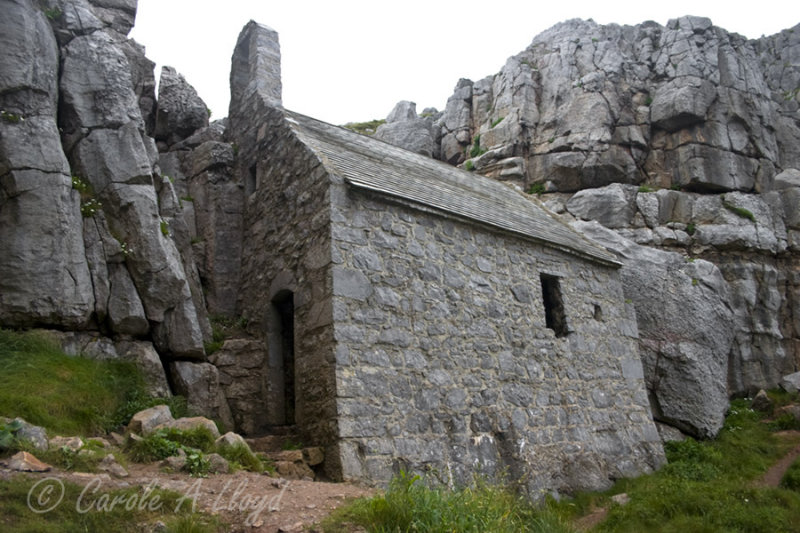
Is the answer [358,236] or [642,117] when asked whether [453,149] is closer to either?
[642,117]

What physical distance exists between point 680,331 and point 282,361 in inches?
357

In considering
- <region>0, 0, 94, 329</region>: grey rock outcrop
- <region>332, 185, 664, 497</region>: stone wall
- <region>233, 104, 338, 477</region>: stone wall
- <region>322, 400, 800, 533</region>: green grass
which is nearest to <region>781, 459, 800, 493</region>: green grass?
<region>322, 400, 800, 533</region>: green grass

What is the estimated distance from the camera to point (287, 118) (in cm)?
1132

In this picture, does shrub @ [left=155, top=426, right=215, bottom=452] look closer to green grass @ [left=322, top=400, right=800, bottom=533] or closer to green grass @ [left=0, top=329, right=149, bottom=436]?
green grass @ [left=0, top=329, right=149, bottom=436]

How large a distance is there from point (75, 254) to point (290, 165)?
3.74 meters

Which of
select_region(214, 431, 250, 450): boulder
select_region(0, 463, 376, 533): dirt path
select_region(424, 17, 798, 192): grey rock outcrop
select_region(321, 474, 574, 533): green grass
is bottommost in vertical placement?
select_region(321, 474, 574, 533): green grass

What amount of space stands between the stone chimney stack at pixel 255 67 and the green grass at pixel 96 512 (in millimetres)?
8764

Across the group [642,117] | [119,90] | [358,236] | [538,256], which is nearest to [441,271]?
[358,236]

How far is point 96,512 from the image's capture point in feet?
15.5

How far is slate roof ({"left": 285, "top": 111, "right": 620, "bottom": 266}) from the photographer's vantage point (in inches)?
388

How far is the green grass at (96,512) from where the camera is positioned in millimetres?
4422

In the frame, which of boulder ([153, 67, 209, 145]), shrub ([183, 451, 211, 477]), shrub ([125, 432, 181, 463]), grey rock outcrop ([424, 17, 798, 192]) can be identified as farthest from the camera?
grey rock outcrop ([424, 17, 798, 192])

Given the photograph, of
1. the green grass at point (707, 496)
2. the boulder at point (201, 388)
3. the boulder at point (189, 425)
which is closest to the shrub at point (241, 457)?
the boulder at point (189, 425)

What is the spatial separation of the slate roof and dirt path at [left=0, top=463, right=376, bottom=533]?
446 centimetres
